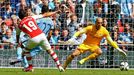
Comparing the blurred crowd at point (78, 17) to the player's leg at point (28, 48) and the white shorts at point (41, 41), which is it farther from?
the white shorts at point (41, 41)

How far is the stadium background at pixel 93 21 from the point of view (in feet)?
70.3

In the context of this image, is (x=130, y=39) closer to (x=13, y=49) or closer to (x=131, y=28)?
(x=131, y=28)

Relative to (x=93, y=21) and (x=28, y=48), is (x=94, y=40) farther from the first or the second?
(x=93, y=21)

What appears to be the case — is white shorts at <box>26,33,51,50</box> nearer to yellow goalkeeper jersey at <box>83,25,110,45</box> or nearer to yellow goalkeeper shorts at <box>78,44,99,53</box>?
yellow goalkeeper shorts at <box>78,44,99,53</box>

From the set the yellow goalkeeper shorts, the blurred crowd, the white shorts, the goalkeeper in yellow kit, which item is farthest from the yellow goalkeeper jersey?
the blurred crowd

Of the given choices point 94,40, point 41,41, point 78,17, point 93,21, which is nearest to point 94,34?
point 94,40

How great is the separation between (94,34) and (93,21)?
11.3 ft

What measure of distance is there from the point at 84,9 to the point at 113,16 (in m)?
1.23

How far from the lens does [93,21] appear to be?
2206 centimetres

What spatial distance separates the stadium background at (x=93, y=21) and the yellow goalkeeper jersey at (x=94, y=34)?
2.58 meters

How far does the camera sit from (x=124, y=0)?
876 inches

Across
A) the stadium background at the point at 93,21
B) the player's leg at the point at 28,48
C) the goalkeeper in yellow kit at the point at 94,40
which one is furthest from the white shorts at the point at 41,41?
the stadium background at the point at 93,21

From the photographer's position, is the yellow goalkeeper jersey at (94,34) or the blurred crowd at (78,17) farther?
the blurred crowd at (78,17)

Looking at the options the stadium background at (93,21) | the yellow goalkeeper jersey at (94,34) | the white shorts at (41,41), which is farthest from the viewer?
the stadium background at (93,21)
